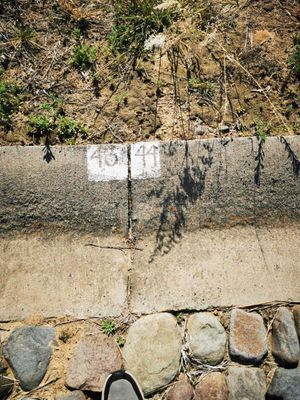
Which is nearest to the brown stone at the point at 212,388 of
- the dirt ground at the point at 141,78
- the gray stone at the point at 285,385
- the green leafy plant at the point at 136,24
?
the gray stone at the point at 285,385

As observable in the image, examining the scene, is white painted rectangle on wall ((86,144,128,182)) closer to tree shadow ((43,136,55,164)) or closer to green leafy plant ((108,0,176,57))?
tree shadow ((43,136,55,164))

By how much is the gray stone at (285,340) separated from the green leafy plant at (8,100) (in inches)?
101

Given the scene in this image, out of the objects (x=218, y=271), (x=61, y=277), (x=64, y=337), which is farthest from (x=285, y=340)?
(x=61, y=277)

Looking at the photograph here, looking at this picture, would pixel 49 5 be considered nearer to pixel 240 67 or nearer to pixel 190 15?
pixel 190 15

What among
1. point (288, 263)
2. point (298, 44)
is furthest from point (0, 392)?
point (298, 44)

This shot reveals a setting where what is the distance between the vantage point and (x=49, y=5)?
9.89 ft

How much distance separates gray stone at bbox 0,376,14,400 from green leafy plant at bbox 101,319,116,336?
72cm

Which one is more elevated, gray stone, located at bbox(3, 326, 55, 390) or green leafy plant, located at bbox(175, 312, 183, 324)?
green leafy plant, located at bbox(175, 312, 183, 324)

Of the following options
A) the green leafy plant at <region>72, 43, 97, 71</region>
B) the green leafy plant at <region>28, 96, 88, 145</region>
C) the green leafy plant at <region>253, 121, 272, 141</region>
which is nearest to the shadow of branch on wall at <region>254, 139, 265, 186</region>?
the green leafy plant at <region>253, 121, 272, 141</region>

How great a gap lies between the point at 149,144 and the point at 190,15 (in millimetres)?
1211

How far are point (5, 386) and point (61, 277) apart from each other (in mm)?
810

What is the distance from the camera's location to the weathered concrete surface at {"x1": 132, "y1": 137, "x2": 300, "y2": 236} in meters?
2.76

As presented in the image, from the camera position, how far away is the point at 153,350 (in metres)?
2.54

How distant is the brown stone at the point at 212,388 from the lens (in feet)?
8.14
